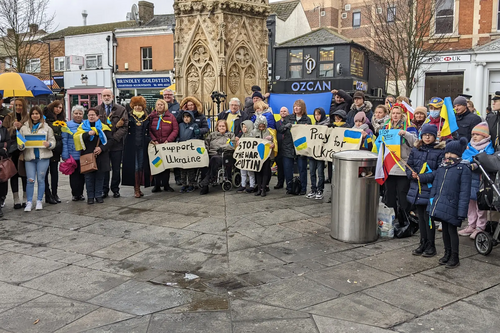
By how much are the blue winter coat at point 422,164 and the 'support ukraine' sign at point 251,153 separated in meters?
3.63

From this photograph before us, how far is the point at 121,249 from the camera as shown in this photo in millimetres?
6207

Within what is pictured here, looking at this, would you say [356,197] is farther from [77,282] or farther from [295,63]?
[295,63]

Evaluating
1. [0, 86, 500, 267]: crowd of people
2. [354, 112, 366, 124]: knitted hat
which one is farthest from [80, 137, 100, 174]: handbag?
[354, 112, 366, 124]: knitted hat

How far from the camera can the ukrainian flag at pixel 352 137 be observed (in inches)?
320

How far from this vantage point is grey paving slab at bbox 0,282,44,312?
4.51 meters

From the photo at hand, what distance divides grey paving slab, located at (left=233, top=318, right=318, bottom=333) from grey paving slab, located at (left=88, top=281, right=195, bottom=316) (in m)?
0.78

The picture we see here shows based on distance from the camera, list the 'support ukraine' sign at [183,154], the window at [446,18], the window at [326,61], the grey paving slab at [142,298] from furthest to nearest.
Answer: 1. the window at [446,18]
2. the window at [326,61]
3. the 'support ukraine' sign at [183,154]
4. the grey paving slab at [142,298]

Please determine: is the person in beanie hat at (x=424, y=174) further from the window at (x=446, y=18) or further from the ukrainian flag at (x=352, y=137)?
the window at (x=446, y=18)

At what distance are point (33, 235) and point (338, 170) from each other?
178 inches

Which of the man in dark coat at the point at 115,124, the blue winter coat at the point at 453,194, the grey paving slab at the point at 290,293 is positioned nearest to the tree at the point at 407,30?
the man in dark coat at the point at 115,124

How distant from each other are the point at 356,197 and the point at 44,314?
401 centimetres

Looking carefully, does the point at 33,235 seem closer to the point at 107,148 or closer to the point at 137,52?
the point at 107,148

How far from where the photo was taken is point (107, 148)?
9.08 m

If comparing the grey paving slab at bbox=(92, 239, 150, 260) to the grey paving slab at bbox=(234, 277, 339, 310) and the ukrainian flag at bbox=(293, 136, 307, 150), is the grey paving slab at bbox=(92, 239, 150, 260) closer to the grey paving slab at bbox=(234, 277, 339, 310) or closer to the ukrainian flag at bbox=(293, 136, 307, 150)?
the grey paving slab at bbox=(234, 277, 339, 310)
